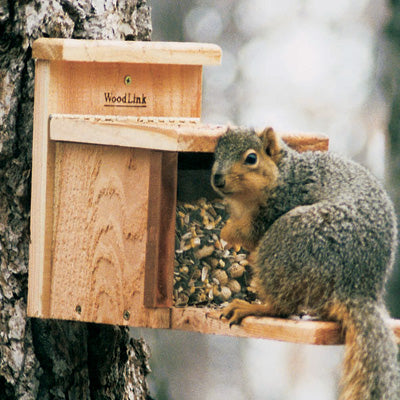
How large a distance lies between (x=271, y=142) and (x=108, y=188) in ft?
2.04

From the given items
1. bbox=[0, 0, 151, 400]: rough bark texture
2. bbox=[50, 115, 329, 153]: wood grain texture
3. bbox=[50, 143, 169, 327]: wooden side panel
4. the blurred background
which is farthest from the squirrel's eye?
the blurred background

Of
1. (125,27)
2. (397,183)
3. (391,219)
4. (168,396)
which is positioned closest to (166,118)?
(125,27)

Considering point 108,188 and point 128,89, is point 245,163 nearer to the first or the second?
point 108,188

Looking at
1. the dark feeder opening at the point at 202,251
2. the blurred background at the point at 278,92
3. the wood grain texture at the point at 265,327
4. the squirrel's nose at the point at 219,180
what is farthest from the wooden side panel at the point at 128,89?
the blurred background at the point at 278,92

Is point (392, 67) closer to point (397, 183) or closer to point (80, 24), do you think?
point (397, 183)

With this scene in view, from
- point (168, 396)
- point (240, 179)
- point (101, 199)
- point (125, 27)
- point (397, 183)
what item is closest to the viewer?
point (240, 179)

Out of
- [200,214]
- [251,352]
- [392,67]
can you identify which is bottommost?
[251,352]

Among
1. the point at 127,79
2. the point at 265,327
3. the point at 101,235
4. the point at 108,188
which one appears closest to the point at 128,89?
the point at 127,79

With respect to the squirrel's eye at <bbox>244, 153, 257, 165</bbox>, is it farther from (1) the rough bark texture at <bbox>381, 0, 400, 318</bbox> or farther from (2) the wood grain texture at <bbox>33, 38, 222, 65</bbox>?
(1) the rough bark texture at <bbox>381, 0, 400, 318</bbox>

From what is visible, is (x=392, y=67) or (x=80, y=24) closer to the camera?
(x=80, y=24)

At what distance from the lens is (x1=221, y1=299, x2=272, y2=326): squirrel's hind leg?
2.73 meters

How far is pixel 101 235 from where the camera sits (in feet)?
9.65

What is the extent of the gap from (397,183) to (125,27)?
86.7 inches

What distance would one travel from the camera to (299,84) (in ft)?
27.8
